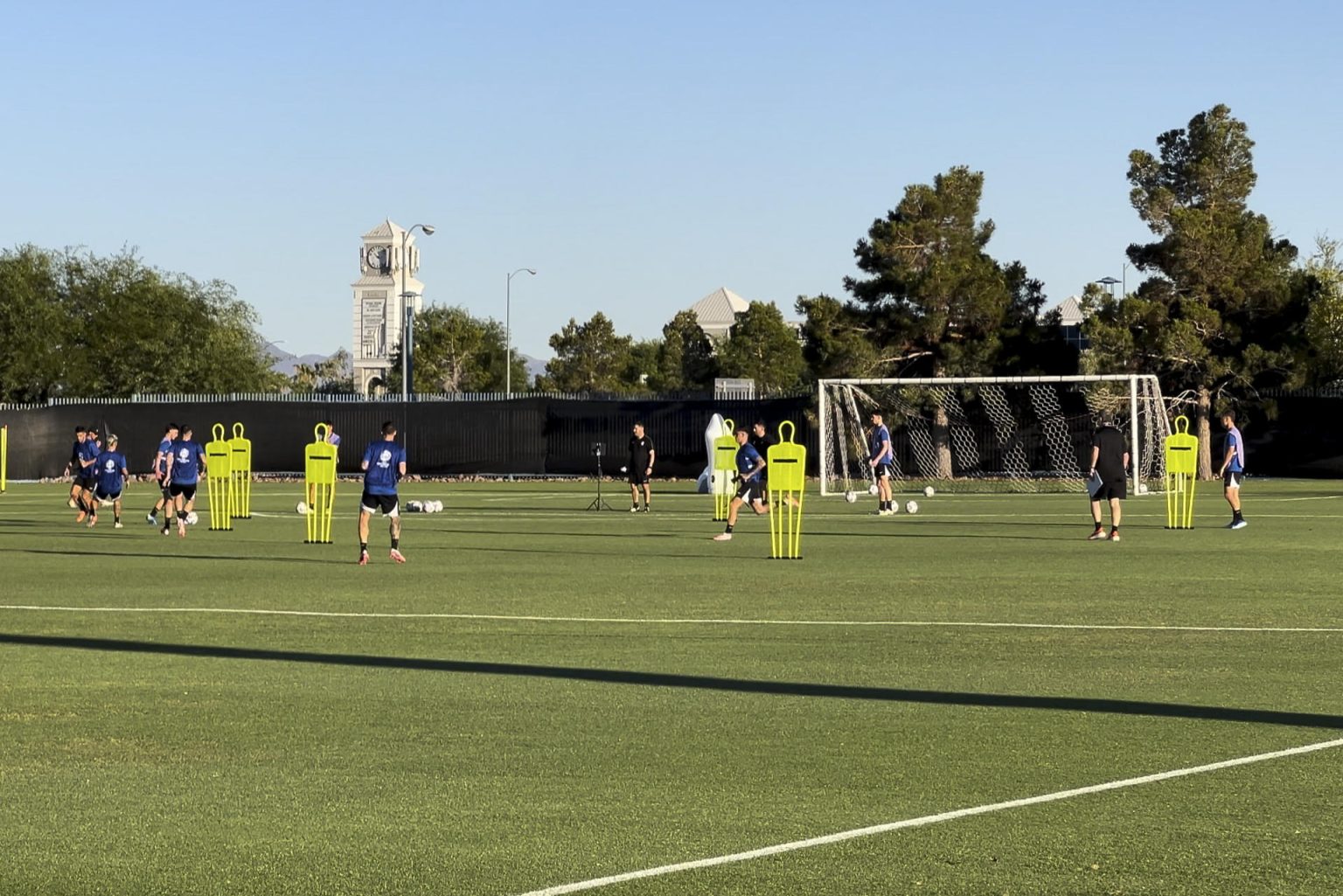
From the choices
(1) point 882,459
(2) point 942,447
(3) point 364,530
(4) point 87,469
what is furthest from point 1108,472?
(2) point 942,447

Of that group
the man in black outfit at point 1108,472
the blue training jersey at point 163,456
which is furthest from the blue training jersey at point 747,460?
the blue training jersey at point 163,456

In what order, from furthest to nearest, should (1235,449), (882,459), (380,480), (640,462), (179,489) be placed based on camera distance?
(640,462), (882,459), (1235,449), (179,489), (380,480)

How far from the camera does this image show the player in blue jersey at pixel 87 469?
3148 cm

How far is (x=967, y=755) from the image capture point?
8.67 metres

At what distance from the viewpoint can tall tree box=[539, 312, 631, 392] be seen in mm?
112500

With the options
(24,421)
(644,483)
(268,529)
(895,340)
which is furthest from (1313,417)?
(24,421)

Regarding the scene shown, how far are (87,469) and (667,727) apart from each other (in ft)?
80.4

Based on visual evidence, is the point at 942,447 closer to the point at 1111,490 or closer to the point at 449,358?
the point at 1111,490

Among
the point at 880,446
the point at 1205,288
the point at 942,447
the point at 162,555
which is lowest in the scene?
the point at 162,555

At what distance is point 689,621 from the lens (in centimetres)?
1490

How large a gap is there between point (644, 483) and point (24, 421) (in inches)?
1187

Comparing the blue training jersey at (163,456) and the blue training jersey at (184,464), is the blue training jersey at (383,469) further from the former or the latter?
the blue training jersey at (163,456)

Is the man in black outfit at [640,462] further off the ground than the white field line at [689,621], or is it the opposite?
the man in black outfit at [640,462]

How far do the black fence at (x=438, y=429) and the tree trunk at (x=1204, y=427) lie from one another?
11.4m
